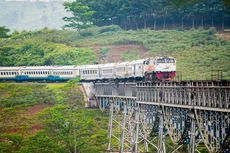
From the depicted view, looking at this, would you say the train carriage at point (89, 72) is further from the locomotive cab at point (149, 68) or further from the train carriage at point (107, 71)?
the locomotive cab at point (149, 68)

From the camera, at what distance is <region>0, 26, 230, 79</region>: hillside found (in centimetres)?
Answer: 10388

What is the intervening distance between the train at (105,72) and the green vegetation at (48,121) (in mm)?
2624

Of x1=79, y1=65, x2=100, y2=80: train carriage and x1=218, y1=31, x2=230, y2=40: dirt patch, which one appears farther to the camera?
x1=218, y1=31, x2=230, y2=40: dirt patch

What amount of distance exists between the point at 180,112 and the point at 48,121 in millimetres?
28160

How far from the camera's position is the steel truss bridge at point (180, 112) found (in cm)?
4050

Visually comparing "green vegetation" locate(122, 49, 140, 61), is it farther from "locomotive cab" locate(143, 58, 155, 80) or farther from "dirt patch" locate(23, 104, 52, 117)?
"locomotive cab" locate(143, 58, 155, 80)

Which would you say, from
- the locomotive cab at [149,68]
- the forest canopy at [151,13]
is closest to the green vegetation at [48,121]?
the locomotive cab at [149,68]

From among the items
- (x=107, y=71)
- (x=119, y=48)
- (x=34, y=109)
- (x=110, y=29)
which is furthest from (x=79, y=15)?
(x=107, y=71)

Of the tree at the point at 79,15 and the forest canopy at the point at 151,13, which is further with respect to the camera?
the tree at the point at 79,15

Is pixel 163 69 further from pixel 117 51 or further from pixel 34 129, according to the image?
pixel 117 51

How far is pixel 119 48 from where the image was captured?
119m

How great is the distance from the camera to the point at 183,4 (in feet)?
381

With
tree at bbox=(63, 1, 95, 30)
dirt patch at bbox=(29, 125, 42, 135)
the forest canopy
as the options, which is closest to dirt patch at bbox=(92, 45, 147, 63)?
the forest canopy

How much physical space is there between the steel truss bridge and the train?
231 cm
